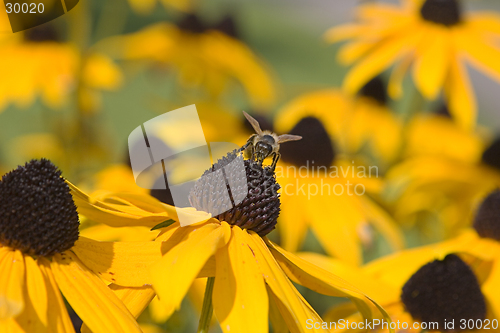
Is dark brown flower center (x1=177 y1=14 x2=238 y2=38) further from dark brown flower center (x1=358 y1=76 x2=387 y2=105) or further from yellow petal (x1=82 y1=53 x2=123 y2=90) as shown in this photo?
dark brown flower center (x1=358 y1=76 x2=387 y2=105)

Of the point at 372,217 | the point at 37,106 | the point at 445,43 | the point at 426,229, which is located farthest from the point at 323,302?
the point at 37,106

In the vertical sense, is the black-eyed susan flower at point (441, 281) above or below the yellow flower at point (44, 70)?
below

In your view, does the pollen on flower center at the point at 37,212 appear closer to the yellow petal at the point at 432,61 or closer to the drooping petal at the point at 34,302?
the drooping petal at the point at 34,302

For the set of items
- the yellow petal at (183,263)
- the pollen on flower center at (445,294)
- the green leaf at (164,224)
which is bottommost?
the pollen on flower center at (445,294)

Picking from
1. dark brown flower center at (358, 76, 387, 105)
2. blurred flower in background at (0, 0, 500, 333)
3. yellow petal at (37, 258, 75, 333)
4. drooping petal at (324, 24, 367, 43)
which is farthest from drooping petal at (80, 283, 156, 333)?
dark brown flower center at (358, 76, 387, 105)

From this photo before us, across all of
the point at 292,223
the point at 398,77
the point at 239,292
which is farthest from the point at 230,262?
the point at 398,77

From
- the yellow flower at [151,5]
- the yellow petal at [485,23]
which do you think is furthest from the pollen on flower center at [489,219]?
the yellow flower at [151,5]
